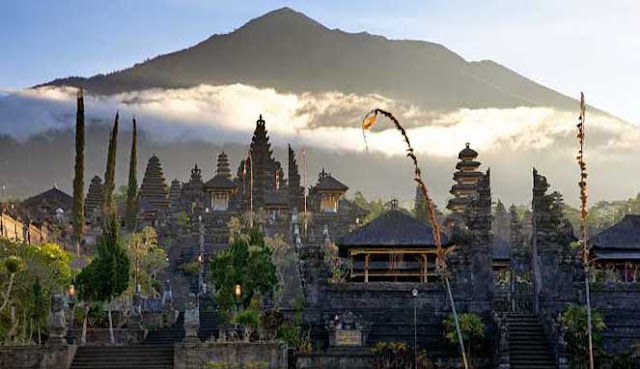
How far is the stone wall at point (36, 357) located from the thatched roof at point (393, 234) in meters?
13.5

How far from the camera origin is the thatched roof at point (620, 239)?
46.1m

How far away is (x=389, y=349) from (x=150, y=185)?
264 feet

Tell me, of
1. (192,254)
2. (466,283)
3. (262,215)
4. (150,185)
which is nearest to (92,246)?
(192,254)

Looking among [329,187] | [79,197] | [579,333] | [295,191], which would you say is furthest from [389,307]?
[295,191]

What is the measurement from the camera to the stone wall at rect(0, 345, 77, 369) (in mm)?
36719

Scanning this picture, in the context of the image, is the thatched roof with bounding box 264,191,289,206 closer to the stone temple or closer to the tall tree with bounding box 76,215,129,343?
the stone temple

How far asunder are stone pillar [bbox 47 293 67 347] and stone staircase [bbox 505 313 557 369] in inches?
591

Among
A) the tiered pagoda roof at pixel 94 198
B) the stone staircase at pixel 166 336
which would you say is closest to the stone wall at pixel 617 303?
the stone staircase at pixel 166 336

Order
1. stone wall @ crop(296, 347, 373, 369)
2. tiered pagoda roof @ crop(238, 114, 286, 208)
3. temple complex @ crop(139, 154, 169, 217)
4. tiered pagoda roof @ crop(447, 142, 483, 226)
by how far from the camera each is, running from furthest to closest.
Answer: temple complex @ crop(139, 154, 169, 217)
tiered pagoda roof @ crop(238, 114, 286, 208)
tiered pagoda roof @ crop(447, 142, 483, 226)
stone wall @ crop(296, 347, 373, 369)

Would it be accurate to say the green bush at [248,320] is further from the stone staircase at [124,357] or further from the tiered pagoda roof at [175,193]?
the tiered pagoda roof at [175,193]

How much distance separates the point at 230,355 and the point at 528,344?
1049 centimetres

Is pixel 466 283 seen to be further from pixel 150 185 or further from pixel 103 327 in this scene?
pixel 150 185

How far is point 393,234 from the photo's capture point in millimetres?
46250

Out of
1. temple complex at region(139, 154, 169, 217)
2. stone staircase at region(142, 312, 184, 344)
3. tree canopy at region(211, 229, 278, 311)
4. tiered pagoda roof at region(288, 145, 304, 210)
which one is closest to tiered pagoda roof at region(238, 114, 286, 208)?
tiered pagoda roof at region(288, 145, 304, 210)
